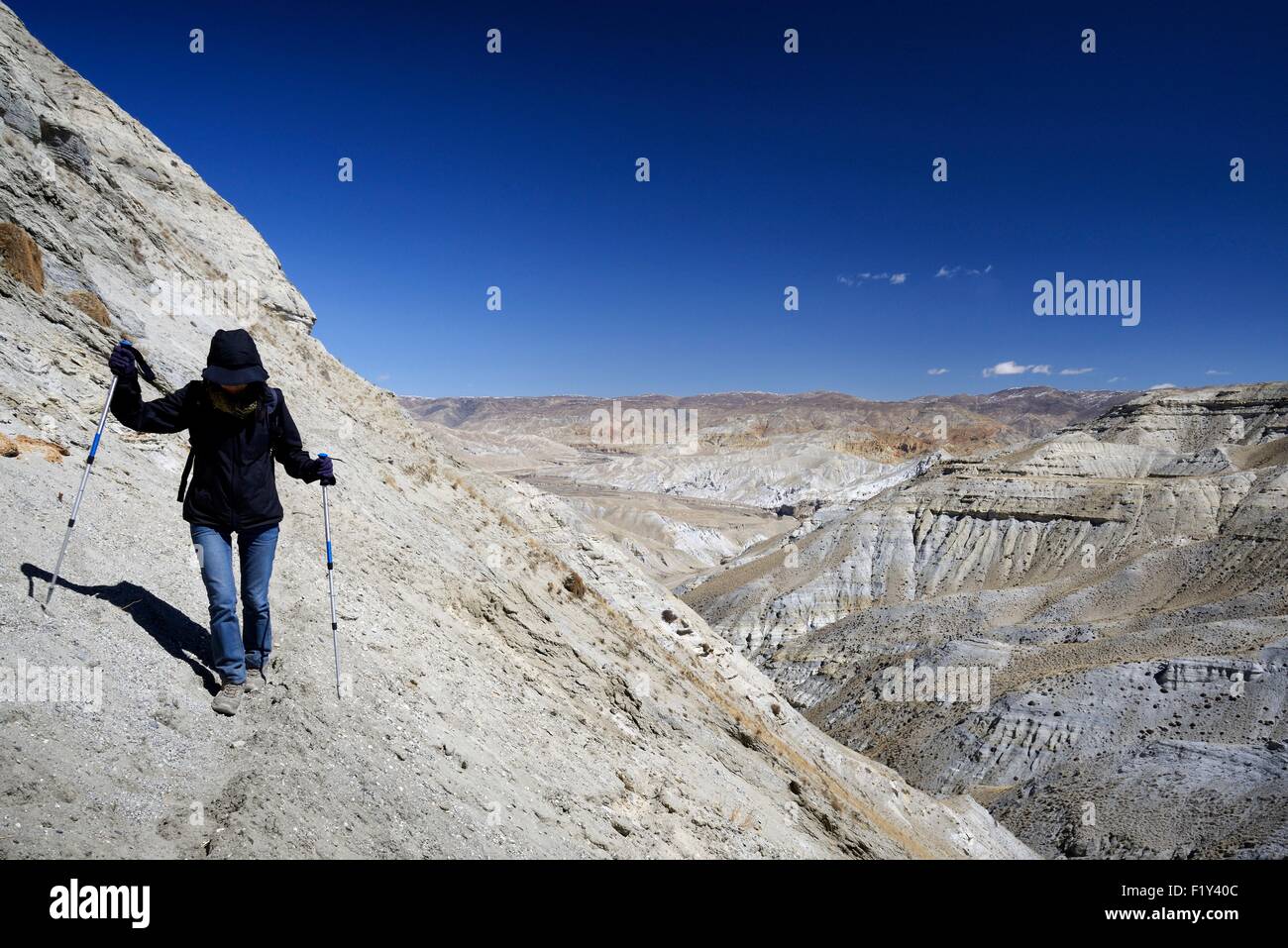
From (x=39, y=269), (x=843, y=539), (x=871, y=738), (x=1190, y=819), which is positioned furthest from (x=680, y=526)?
(x=39, y=269)

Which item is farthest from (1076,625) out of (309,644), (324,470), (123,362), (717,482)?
(717,482)

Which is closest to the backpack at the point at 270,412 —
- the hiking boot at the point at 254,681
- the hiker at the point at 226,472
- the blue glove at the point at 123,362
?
the hiker at the point at 226,472

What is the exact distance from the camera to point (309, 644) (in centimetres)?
590

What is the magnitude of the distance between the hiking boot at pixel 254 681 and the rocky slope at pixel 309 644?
7 centimetres

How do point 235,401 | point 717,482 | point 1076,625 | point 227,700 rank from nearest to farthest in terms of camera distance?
1. point 227,700
2. point 235,401
3. point 1076,625
4. point 717,482

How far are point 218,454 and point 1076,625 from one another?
43.9 metres

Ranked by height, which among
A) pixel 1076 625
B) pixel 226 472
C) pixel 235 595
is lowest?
pixel 1076 625

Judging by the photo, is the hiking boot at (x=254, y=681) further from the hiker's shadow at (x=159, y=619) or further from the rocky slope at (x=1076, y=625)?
the rocky slope at (x=1076, y=625)

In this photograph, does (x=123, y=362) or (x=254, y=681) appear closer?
(x=123, y=362)

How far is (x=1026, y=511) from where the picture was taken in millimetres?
53938

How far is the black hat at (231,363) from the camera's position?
183 inches

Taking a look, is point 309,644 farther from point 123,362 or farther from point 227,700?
point 123,362
